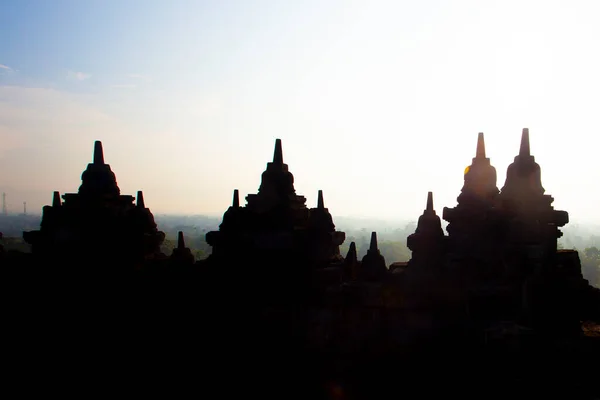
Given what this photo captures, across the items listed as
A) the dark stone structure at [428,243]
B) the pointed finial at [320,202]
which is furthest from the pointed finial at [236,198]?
the dark stone structure at [428,243]

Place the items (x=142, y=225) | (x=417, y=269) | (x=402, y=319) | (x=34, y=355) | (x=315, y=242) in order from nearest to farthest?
(x=402, y=319)
(x=417, y=269)
(x=315, y=242)
(x=34, y=355)
(x=142, y=225)

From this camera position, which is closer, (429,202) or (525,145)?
(525,145)

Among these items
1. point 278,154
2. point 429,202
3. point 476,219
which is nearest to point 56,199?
point 278,154

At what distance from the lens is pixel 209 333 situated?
9.88 metres

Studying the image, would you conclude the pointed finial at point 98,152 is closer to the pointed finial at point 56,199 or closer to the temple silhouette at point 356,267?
the temple silhouette at point 356,267

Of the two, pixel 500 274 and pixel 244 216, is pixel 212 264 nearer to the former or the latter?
pixel 244 216

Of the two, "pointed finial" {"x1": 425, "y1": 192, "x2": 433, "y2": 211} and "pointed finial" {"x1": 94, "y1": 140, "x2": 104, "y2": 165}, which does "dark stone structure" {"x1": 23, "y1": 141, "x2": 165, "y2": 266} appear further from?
"pointed finial" {"x1": 425, "y1": 192, "x2": 433, "y2": 211}

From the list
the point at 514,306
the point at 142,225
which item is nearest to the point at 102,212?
the point at 142,225

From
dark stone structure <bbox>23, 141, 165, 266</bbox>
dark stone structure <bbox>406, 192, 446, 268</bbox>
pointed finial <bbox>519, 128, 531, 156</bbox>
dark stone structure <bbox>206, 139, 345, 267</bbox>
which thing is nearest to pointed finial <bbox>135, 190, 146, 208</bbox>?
dark stone structure <bbox>23, 141, 165, 266</bbox>

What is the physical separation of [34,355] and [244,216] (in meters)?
5.48

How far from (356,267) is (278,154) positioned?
2.88 meters

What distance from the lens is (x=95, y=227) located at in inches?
420

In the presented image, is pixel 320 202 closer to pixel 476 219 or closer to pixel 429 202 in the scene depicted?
pixel 429 202

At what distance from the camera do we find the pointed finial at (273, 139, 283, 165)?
32.7 feet
